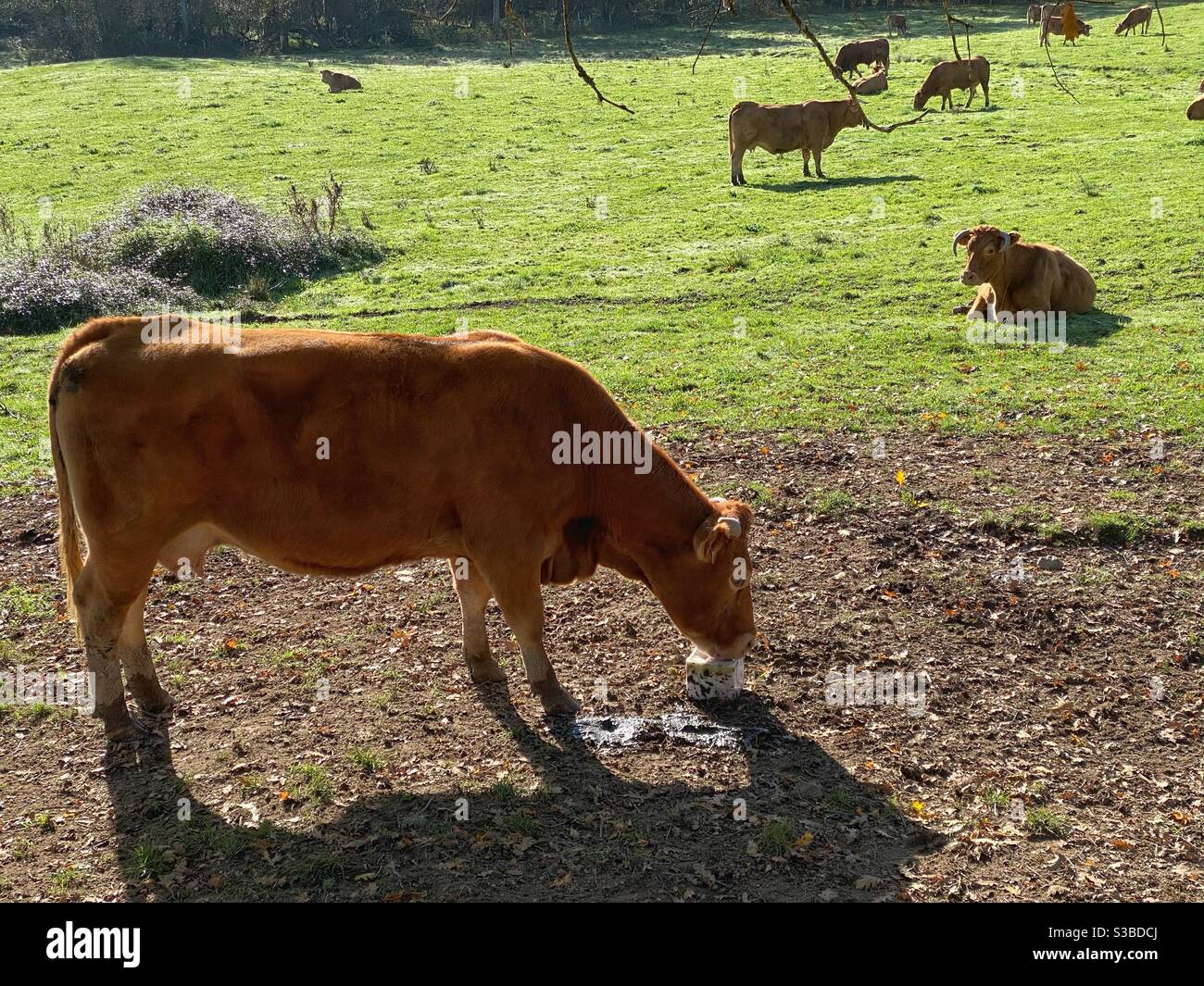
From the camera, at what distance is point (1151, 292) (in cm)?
1673

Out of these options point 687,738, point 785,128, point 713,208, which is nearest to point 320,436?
point 687,738

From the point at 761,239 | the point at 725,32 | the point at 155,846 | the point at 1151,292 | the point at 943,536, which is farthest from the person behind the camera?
the point at 725,32

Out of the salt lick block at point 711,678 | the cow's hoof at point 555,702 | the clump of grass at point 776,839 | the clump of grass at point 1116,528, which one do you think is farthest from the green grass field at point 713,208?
the clump of grass at point 776,839

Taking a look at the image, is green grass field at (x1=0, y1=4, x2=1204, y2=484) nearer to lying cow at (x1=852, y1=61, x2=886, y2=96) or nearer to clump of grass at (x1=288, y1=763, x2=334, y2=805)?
lying cow at (x1=852, y1=61, x2=886, y2=96)

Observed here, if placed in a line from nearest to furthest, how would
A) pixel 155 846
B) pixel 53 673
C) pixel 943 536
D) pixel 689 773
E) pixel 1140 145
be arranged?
pixel 155 846 → pixel 689 773 → pixel 53 673 → pixel 943 536 → pixel 1140 145

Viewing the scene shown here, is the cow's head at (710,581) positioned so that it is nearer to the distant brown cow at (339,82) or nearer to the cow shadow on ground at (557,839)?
the cow shadow on ground at (557,839)

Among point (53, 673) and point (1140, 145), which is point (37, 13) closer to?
point (1140, 145)

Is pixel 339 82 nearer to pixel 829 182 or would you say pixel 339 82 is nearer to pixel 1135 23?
pixel 829 182

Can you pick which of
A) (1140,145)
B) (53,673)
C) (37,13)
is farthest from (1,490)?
(37,13)

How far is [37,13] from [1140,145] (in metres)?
53.1

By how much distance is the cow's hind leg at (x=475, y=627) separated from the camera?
24.3ft

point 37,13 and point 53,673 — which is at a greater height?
point 37,13

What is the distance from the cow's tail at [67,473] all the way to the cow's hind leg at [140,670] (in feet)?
1.21
